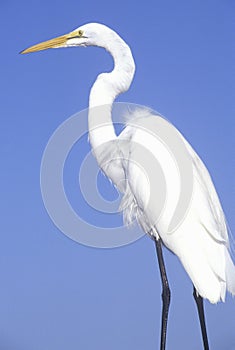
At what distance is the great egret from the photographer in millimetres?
2506

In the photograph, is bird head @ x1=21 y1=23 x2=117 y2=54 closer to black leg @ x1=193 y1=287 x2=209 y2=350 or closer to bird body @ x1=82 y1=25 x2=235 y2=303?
bird body @ x1=82 y1=25 x2=235 y2=303

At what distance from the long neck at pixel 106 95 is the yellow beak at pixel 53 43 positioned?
0.28m

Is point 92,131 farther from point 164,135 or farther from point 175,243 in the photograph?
point 175,243

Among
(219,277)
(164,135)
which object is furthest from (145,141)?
(219,277)

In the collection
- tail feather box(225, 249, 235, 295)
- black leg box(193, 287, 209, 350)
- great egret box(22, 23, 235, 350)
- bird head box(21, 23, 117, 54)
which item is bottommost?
black leg box(193, 287, 209, 350)

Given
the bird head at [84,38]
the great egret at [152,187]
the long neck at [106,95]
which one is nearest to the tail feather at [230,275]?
the great egret at [152,187]

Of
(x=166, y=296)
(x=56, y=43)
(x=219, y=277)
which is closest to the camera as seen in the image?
(x=219, y=277)

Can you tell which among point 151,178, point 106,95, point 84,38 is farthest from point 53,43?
point 151,178

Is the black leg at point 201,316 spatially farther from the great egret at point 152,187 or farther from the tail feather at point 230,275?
the tail feather at point 230,275

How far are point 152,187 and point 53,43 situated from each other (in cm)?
83

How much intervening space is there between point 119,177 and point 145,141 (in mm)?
202

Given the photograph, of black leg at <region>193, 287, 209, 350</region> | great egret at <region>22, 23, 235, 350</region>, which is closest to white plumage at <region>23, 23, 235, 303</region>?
great egret at <region>22, 23, 235, 350</region>

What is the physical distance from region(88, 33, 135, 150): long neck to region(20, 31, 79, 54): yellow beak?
282 millimetres

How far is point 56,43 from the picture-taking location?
295 cm
